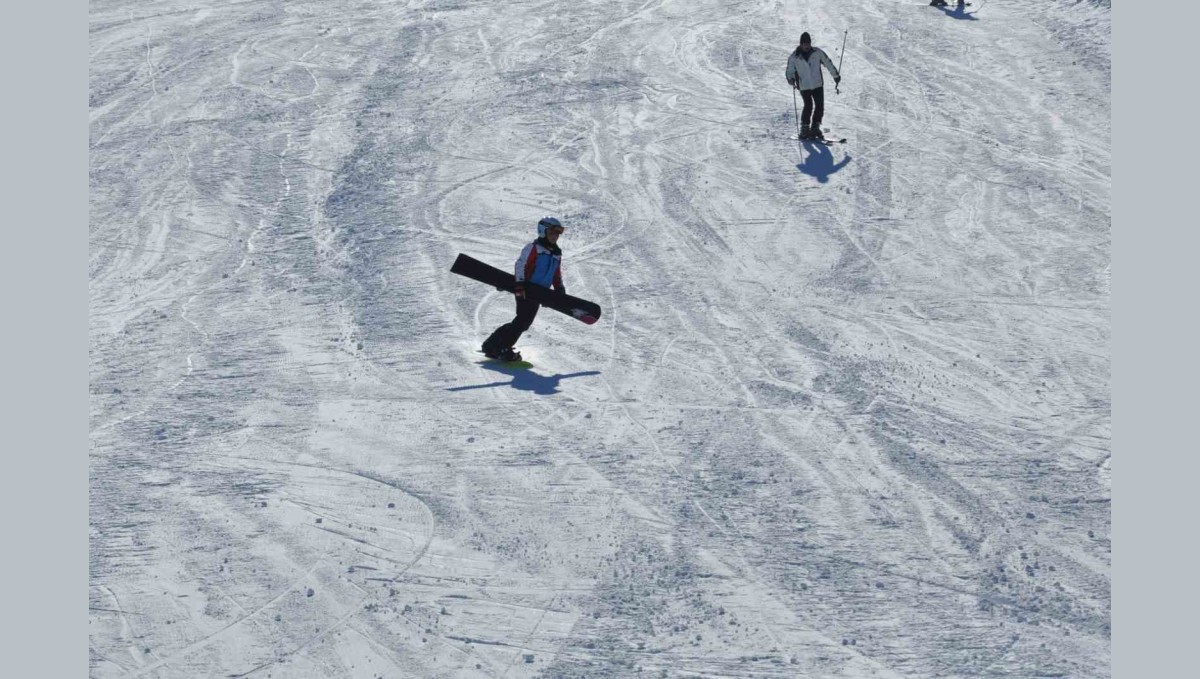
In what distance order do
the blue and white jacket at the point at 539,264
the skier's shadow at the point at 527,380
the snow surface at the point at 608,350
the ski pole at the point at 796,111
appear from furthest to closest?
the ski pole at the point at 796,111, the blue and white jacket at the point at 539,264, the skier's shadow at the point at 527,380, the snow surface at the point at 608,350

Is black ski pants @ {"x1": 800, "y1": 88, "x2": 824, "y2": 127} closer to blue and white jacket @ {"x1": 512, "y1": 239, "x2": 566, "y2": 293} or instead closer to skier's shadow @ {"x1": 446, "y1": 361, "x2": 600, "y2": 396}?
blue and white jacket @ {"x1": 512, "y1": 239, "x2": 566, "y2": 293}

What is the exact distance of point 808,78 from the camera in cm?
1812

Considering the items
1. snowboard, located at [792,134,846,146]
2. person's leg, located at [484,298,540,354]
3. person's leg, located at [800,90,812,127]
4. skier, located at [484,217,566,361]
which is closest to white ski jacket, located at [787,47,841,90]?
person's leg, located at [800,90,812,127]

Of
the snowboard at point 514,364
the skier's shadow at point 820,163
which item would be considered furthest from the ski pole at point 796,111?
the snowboard at point 514,364

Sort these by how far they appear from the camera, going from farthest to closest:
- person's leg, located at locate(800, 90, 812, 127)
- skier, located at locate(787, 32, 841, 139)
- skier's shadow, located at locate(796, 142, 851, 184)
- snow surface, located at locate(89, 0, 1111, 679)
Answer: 1. person's leg, located at locate(800, 90, 812, 127)
2. skier, located at locate(787, 32, 841, 139)
3. skier's shadow, located at locate(796, 142, 851, 184)
4. snow surface, located at locate(89, 0, 1111, 679)

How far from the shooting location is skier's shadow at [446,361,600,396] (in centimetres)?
1300

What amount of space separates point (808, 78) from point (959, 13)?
559cm

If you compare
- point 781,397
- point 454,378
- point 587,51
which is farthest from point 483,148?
point 781,397

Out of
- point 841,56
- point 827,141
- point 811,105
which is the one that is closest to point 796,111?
point 811,105

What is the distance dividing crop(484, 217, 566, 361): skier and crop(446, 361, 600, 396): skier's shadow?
0.46 ft

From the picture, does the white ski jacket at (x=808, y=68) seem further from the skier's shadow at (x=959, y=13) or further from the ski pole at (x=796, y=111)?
the skier's shadow at (x=959, y=13)

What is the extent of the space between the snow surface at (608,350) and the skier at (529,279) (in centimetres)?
37

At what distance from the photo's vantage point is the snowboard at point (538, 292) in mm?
13336

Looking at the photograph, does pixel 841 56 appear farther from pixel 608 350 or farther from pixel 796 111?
pixel 608 350
